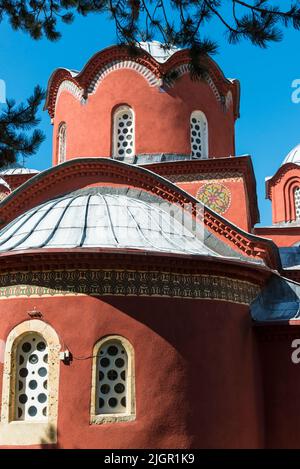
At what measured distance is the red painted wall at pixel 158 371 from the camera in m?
6.42

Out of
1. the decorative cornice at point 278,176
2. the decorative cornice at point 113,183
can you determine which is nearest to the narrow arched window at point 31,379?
the decorative cornice at point 113,183

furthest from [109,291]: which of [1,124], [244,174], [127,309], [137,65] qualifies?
[137,65]

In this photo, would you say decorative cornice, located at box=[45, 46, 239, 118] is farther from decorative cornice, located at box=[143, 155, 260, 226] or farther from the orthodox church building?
the orthodox church building

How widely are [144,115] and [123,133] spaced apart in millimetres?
530

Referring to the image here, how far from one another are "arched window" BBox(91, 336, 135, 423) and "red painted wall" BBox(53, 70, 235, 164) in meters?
5.07

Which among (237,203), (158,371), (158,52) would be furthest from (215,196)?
(158,371)

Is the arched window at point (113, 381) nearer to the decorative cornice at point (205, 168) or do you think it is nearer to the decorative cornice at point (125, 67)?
the decorative cornice at point (205, 168)

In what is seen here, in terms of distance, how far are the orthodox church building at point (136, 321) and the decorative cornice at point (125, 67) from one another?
2.93 meters

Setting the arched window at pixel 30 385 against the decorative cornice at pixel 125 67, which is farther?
Result: the decorative cornice at pixel 125 67

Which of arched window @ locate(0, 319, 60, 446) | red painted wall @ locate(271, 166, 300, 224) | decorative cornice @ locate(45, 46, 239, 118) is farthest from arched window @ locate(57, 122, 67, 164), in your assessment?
red painted wall @ locate(271, 166, 300, 224)

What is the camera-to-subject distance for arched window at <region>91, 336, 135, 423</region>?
6.46 m

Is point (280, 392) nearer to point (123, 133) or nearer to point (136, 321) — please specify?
point (136, 321)
